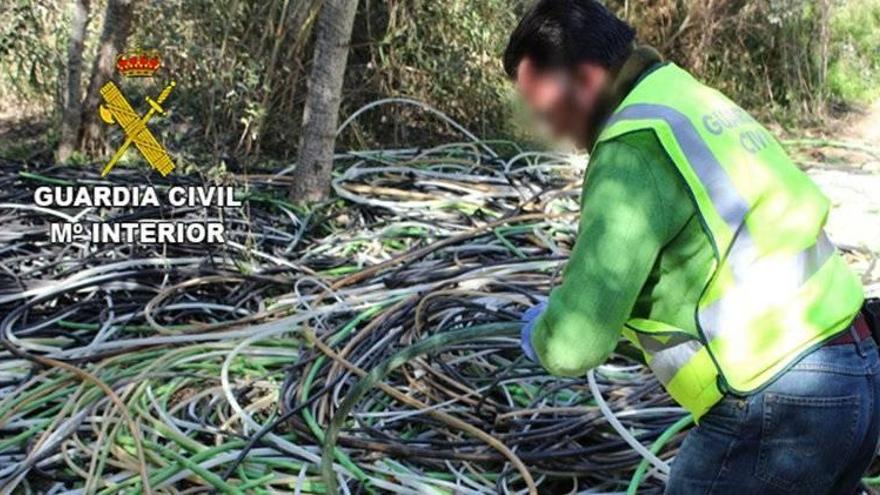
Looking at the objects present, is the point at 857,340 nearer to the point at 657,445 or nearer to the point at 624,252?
the point at 624,252

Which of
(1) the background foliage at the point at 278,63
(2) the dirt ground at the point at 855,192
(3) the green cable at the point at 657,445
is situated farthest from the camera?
(1) the background foliage at the point at 278,63

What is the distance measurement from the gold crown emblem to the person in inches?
209

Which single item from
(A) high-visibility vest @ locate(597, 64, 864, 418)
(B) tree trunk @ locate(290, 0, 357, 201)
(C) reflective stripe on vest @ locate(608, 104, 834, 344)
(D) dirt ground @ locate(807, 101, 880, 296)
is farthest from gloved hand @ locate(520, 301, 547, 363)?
(B) tree trunk @ locate(290, 0, 357, 201)

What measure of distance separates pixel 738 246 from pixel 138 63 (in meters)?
5.80

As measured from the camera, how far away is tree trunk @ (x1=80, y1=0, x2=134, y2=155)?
5.98m

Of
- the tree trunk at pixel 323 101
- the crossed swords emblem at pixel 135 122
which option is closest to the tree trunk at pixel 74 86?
the crossed swords emblem at pixel 135 122

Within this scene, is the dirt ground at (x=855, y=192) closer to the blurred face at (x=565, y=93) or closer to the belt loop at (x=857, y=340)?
the belt loop at (x=857, y=340)

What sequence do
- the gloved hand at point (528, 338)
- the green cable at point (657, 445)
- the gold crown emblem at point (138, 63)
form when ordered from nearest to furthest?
the gloved hand at point (528, 338) → the green cable at point (657, 445) → the gold crown emblem at point (138, 63)

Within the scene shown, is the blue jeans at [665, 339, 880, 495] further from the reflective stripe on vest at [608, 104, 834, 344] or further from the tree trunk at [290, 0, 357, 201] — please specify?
the tree trunk at [290, 0, 357, 201]

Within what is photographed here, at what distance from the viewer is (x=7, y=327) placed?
11.8 feet

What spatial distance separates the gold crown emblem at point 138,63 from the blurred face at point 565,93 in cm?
522

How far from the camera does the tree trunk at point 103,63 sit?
5.98m

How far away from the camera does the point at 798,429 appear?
1566mm

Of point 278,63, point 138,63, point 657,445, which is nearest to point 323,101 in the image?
point 278,63
